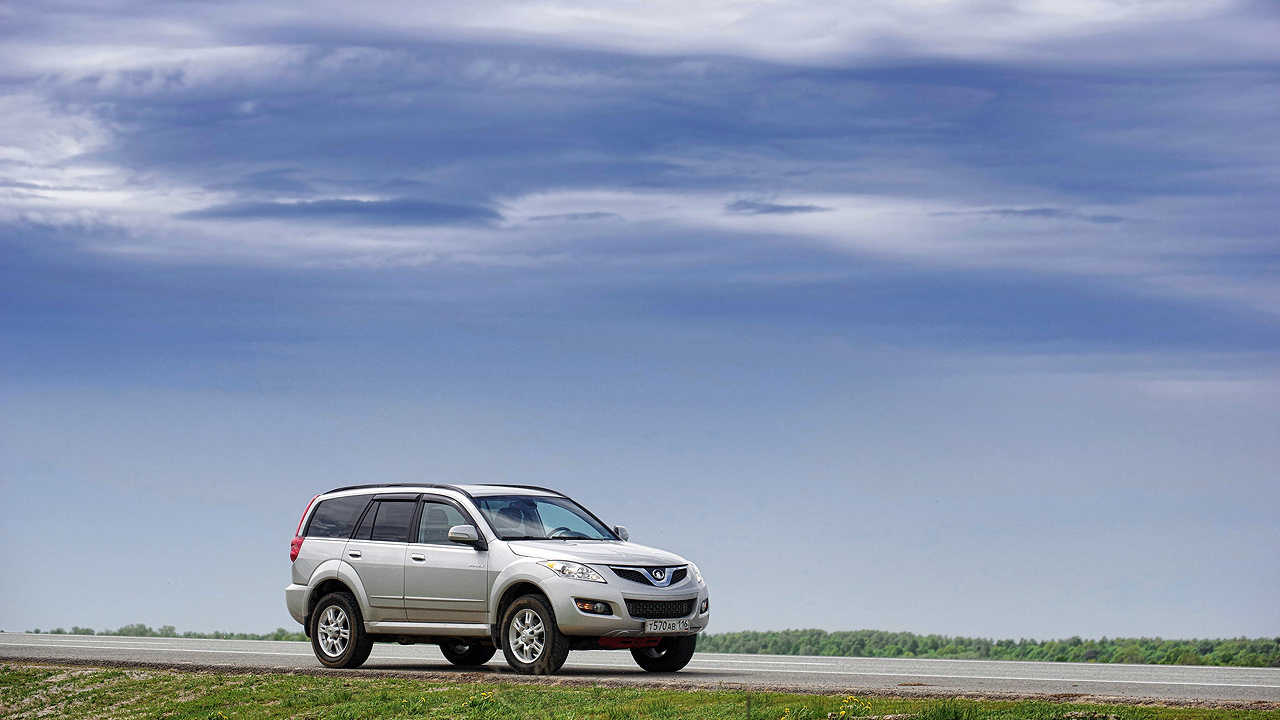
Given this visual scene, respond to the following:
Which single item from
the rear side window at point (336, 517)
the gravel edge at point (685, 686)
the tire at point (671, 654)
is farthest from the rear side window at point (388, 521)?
the tire at point (671, 654)

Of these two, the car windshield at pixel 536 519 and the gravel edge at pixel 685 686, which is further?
the car windshield at pixel 536 519

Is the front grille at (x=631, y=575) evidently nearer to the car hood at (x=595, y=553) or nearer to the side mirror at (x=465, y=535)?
the car hood at (x=595, y=553)

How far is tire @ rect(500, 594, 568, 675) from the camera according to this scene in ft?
50.2

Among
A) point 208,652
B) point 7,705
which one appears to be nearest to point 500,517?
point 7,705

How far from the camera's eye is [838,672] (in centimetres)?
1744

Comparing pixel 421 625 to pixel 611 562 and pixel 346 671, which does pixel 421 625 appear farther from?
pixel 611 562

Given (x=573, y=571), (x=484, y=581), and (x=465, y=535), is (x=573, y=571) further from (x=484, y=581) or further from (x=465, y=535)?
(x=465, y=535)

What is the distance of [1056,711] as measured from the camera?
11.7m

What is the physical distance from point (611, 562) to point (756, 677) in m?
2.13

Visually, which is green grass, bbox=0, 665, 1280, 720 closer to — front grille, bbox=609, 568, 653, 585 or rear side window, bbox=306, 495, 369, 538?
front grille, bbox=609, 568, 653, 585

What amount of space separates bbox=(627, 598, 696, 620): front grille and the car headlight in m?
0.48

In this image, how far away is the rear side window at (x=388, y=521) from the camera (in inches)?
669

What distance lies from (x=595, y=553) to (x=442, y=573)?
1.99 meters

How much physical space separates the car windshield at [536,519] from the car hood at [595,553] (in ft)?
1.22
